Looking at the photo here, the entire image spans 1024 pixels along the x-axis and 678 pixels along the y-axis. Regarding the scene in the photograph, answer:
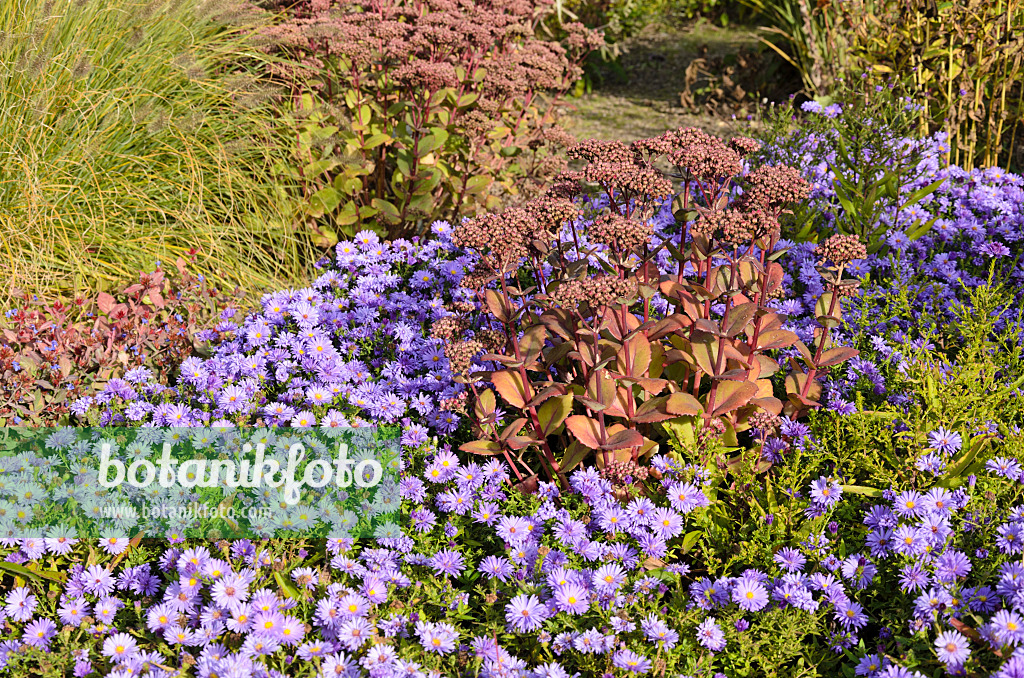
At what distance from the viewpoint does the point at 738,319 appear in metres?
2.17

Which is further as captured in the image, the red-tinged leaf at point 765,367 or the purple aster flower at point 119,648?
the red-tinged leaf at point 765,367

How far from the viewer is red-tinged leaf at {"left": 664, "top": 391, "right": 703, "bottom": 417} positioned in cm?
220

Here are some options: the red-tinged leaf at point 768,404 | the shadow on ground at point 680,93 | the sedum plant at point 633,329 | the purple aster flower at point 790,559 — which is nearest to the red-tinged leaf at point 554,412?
the sedum plant at point 633,329

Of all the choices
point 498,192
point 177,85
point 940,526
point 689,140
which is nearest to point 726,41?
point 498,192

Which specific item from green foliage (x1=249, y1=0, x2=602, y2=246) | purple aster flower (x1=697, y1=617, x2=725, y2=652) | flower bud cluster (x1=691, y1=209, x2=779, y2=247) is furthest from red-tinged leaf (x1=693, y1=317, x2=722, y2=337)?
green foliage (x1=249, y1=0, x2=602, y2=246)

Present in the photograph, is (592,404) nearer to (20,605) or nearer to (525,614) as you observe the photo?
(525,614)

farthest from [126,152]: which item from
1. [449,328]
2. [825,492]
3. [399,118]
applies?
[825,492]

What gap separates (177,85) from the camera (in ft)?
12.9

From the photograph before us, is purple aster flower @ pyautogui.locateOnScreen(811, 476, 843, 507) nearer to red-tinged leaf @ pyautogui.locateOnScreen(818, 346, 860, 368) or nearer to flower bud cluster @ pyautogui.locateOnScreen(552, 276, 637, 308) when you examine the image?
red-tinged leaf @ pyautogui.locateOnScreen(818, 346, 860, 368)

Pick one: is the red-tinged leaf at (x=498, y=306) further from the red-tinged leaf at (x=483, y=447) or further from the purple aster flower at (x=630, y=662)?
the purple aster flower at (x=630, y=662)

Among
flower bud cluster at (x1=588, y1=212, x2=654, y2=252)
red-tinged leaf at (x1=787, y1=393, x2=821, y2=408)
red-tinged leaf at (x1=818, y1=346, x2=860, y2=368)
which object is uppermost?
flower bud cluster at (x1=588, y1=212, x2=654, y2=252)

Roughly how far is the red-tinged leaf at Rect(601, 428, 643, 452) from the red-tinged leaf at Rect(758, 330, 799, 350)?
48 cm

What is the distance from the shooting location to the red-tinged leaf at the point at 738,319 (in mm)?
2133

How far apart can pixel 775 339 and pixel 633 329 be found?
427mm
